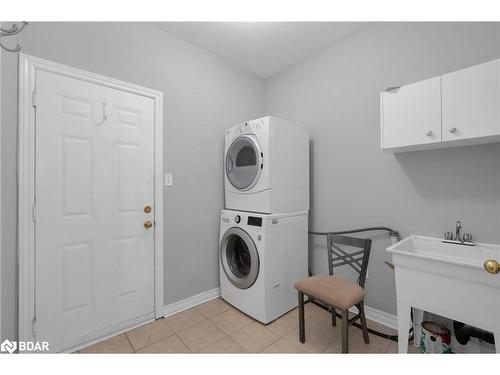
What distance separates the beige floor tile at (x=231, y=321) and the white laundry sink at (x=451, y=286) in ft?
3.76

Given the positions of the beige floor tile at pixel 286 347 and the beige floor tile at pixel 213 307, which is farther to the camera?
the beige floor tile at pixel 213 307

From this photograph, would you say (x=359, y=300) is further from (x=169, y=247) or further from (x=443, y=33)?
(x=443, y=33)

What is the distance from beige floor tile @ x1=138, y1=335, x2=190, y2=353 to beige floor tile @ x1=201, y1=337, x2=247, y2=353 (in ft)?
0.53

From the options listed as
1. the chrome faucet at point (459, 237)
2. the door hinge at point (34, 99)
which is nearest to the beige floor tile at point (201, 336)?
the chrome faucet at point (459, 237)

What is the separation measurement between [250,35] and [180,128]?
109 cm

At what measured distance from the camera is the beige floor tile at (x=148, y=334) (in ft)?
5.54

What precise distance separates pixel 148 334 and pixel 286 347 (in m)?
1.08

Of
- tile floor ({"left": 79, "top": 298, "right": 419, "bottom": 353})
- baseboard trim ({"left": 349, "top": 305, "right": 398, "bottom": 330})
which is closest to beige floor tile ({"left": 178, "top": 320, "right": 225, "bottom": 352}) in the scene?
tile floor ({"left": 79, "top": 298, "right": 419, "bottom": 353})

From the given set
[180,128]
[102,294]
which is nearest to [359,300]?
[102,294]

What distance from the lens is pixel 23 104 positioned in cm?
143

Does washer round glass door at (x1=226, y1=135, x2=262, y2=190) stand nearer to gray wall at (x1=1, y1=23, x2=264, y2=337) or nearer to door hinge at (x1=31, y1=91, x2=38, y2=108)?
gray wall at (x1=1, y1=23, x2=264, y2=337)

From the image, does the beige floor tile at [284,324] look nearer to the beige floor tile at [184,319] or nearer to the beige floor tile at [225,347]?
the beige floor tile at [225,347]

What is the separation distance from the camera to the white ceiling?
1.99 m

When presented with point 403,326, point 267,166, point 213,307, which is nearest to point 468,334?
point 403,326
